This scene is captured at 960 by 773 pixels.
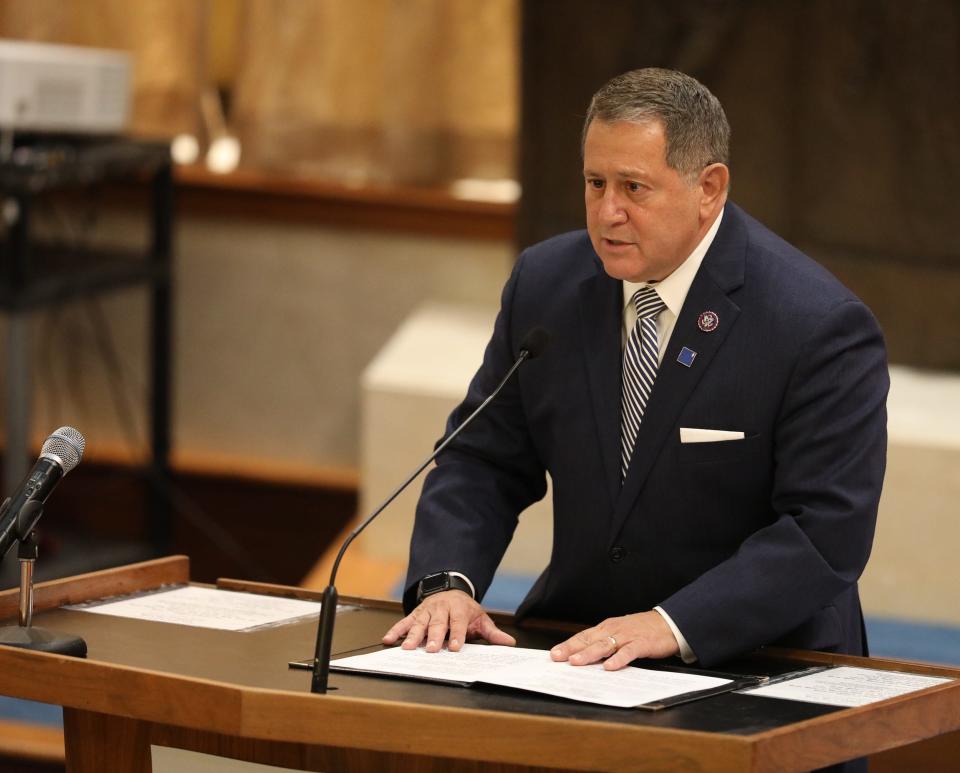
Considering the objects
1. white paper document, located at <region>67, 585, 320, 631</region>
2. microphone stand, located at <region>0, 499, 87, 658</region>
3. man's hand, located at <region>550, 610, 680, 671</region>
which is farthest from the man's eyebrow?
microphone stand, located at <region>0, 499, 87, 658</region>

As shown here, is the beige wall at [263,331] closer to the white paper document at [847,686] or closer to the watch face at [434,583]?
the watch face at [434,583]

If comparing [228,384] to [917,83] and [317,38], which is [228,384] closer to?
[317,38]

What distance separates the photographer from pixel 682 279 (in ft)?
7.32

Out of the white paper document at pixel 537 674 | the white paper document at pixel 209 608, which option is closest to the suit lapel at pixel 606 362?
the white paper document at pixel 537 674

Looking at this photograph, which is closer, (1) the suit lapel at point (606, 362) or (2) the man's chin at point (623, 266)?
(2) the man's chin at point (623, 266)

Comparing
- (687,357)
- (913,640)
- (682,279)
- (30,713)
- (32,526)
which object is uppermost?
(682,279)

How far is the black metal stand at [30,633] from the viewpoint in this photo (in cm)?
190

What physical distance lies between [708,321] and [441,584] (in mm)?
498

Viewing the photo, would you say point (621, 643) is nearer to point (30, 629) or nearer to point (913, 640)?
point (30, 629)

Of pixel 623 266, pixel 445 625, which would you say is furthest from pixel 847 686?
pixel 623 266

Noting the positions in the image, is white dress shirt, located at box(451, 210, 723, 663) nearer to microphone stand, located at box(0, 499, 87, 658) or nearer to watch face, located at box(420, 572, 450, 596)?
watch face, located at box(420, 572, 450, 596)

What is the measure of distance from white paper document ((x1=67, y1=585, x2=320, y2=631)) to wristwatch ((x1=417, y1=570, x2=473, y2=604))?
146 millimetres

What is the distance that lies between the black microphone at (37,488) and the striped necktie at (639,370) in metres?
0.72

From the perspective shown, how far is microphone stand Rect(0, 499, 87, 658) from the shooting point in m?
1.90
